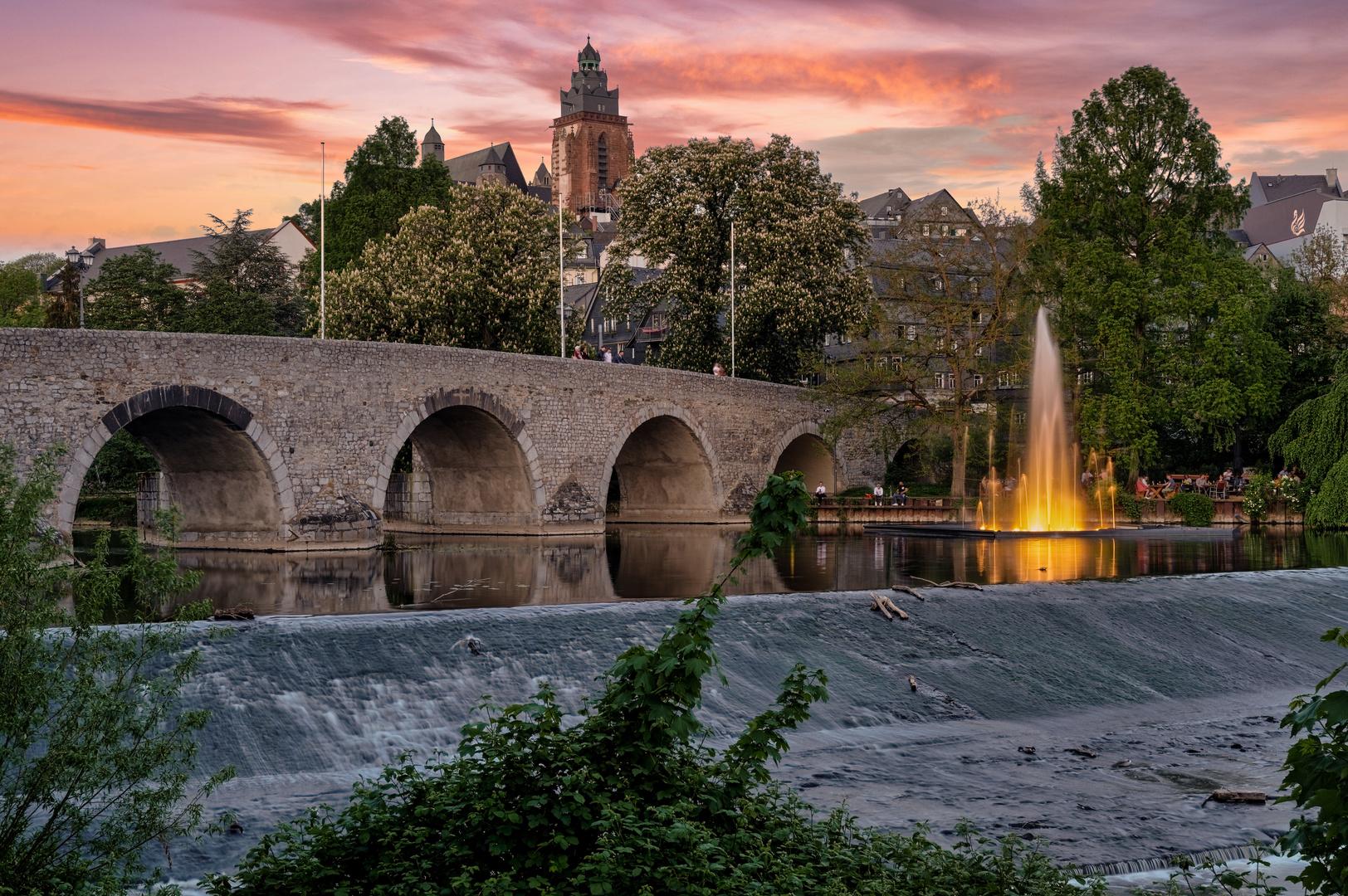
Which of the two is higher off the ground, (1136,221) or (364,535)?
(1136,221)

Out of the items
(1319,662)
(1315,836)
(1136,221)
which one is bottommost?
(1319,662)

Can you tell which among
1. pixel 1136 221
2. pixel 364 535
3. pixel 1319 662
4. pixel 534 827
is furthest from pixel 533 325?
pixel 534 827

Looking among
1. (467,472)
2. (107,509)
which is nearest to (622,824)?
(467,472)

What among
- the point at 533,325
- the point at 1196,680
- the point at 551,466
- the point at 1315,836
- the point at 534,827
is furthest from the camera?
the point at 533,325

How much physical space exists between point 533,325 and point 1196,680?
3128 centimetres

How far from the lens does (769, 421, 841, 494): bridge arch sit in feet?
140

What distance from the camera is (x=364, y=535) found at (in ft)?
93.8

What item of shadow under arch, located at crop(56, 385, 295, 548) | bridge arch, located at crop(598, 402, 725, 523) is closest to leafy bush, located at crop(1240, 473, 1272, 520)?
bridge arch, located at crop(598, 402, 725, 523)

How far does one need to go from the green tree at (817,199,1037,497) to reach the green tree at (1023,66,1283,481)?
6.45 ft

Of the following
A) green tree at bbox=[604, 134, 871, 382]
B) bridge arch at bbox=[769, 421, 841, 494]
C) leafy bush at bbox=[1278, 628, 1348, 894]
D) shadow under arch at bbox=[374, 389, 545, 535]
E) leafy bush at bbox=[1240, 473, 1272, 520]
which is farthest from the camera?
green tree at bbox=[604, 134, 871, 382]

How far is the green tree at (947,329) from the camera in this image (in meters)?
38.7

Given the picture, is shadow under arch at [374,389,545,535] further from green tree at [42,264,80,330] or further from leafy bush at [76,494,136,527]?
green tree at [42,264,80,330]

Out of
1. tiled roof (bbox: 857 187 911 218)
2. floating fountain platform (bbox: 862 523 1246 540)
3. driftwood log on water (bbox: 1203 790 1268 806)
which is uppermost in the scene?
tiled roof (bbox: 857 187 911 218)

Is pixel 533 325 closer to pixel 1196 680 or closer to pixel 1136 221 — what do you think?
pixel 1136 221
